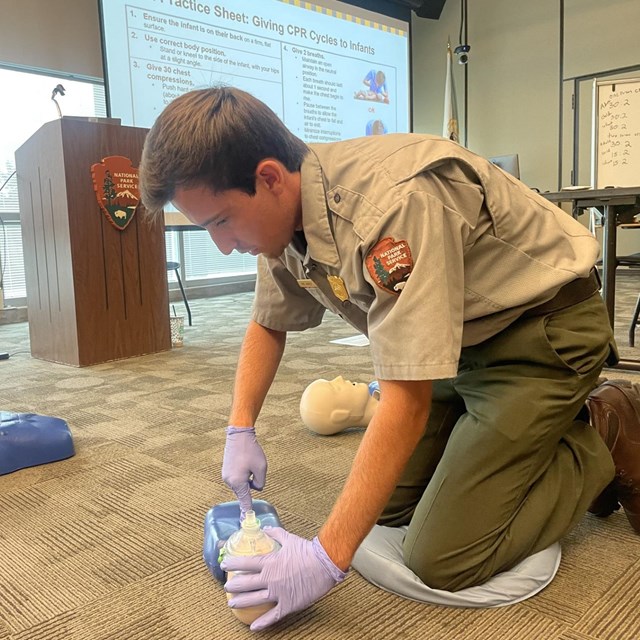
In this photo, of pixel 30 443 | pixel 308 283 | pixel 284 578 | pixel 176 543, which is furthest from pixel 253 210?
pixel 30 443

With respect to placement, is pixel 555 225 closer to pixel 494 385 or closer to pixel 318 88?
pixel 494 385

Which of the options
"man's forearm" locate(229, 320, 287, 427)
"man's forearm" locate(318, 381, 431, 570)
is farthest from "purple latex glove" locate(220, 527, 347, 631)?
"man's forearm" locate(229, 320, 287, 427)

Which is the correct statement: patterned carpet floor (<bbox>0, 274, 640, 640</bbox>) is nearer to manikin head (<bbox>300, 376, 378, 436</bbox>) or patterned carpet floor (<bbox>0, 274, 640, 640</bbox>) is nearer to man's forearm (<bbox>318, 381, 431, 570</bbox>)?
manikin head (<bbox>300, 376, 378, 436</bbox>)

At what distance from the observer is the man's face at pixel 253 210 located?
0.80m

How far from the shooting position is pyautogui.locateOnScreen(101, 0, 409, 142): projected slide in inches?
138

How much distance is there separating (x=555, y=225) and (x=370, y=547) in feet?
1.77

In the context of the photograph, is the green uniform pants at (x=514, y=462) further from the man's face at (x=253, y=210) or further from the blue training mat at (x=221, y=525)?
the man's face at (x=253, y=210)

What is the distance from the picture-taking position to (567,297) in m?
0.95

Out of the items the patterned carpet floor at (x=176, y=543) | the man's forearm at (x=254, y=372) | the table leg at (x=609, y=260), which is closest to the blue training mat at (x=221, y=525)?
the patterned carpet floor at (x=176, y=543)

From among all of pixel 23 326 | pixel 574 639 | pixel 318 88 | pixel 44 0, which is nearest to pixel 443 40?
pixel 318 88

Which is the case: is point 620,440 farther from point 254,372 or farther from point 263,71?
point 263,71

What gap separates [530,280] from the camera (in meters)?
0.88

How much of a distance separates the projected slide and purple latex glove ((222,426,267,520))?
2531mm

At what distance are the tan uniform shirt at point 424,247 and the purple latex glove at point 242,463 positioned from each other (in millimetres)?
247
